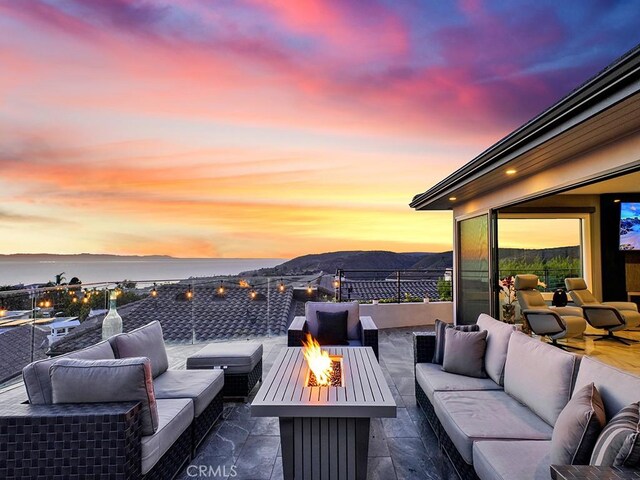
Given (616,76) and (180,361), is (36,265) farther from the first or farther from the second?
(616,76)

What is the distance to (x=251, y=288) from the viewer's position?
268 inches

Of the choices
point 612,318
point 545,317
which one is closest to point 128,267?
point 545,317

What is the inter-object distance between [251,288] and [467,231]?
4252mm

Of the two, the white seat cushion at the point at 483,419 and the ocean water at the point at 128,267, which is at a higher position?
the ocean water at the point at 128,267

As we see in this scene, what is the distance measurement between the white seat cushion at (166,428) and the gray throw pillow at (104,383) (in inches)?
3.0

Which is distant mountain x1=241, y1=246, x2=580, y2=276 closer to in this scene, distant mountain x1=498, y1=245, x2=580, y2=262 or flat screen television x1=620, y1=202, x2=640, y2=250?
distant mountain x1=498, y1=245, x2=580, y2=262

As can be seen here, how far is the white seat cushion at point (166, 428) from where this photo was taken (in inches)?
75.7

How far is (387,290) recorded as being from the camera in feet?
35.3

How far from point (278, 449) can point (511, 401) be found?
1685 mm

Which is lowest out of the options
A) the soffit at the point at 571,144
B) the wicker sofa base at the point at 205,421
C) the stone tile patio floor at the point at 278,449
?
the stone tile patio floor at the point at 278,449

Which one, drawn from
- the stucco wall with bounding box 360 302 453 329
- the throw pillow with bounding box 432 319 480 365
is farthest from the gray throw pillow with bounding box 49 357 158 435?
the stucco wall with bounding box 360 302 453 329

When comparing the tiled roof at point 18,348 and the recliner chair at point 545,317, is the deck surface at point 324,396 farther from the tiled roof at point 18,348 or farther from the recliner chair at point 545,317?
the recliner chair at point 545,317

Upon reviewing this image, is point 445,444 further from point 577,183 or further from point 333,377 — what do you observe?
point 577,183

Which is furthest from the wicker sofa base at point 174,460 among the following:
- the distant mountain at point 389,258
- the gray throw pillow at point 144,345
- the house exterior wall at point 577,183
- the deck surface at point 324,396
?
the distant mountain at point 389,258
